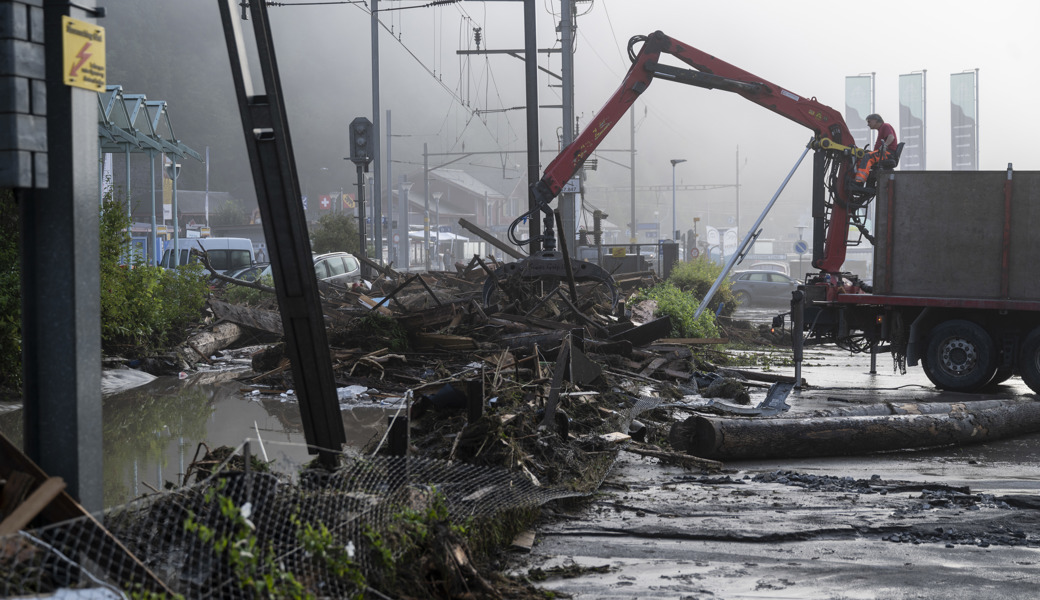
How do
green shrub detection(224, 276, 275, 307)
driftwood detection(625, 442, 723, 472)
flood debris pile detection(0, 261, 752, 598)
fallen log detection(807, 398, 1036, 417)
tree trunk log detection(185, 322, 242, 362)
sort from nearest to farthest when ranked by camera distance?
1. flood debris pile detection(0, 261, 752, 598)
2. driftwood detection(625, 442, 723, 472)
3. fallen log detection(807, 398, 1036, 417)
4. tree trunk log detection(185, 322, 242, 362)
5. green shrub detection(224, 276, 275, 307)

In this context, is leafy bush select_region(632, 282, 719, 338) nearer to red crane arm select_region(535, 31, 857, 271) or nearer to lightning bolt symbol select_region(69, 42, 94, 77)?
red crane arm select_region(535, 31, 857, 271)

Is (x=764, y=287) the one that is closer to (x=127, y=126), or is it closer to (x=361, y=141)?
(x=361, y=141)

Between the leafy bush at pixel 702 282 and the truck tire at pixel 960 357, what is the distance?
11.5 metres

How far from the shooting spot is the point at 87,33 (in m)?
4.99

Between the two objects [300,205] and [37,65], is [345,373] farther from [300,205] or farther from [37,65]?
[37,65]

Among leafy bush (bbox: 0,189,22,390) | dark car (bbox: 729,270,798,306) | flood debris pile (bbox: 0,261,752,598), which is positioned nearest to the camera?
flood debris pile (bbox: 0,261,752,598)

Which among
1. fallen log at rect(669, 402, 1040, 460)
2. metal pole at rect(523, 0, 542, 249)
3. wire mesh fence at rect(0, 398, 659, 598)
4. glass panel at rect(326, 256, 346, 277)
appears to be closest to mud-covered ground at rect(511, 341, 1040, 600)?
fallen log at rect(669, 402, 1040, 460)

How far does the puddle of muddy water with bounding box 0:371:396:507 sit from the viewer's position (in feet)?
28.2

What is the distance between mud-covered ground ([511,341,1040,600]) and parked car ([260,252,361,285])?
1783 centimetres

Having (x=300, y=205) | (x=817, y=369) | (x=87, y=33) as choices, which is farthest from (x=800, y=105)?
(x=87, y=33)

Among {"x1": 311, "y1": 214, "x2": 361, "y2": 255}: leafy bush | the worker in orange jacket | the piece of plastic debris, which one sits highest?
the worker in orange jacket

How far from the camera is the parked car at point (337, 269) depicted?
2584 cm

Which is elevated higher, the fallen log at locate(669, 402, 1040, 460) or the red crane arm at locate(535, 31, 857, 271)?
the red crane arm at locate(535, 31, 857, 271)

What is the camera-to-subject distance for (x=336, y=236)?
3428cm
